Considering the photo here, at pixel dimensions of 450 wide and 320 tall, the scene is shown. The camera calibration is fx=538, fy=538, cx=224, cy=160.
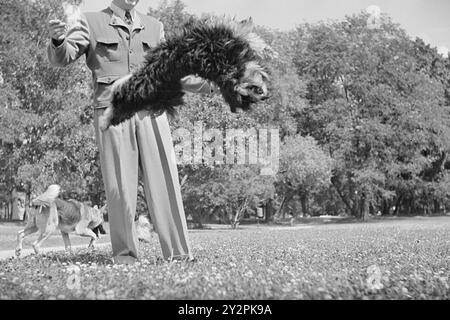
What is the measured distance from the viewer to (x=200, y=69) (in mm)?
4629

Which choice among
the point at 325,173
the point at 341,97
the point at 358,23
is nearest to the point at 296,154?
the point at 325,173

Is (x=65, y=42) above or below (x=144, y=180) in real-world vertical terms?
above

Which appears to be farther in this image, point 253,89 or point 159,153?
point 159,153

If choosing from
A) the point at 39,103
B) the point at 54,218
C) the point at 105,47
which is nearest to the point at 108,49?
the point at 105,47

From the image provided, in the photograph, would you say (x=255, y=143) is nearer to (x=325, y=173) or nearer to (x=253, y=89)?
(x=325, y=173)

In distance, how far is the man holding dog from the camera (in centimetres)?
573

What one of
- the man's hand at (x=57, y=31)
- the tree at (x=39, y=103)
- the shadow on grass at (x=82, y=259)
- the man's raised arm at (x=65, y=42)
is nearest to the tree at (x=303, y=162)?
the tree at (x=39, y=103)

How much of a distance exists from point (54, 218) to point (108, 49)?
6.00m

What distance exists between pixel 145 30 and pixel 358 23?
119 ft

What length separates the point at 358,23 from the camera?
1558 inches

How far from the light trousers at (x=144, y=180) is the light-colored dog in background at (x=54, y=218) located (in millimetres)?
4996

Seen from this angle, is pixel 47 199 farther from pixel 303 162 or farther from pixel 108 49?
pixel 303 162

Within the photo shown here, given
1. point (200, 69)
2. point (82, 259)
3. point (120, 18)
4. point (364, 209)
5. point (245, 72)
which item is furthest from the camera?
point (364, 209)

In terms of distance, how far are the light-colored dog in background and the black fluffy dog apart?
6211 mm
